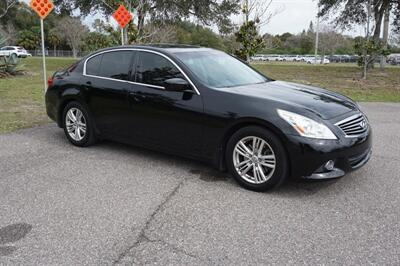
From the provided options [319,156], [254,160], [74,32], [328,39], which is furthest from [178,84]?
[328,39]

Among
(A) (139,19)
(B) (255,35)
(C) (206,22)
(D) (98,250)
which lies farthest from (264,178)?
(C) (206,22)

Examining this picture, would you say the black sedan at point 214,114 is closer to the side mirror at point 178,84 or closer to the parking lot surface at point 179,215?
the side mirror at point 178,84

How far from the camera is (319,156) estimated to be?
158 inches

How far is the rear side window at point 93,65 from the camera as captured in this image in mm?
5945

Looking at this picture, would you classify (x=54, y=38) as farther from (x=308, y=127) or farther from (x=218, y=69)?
(x=308, y=127)

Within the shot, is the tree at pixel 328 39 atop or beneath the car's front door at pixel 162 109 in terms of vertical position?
atop

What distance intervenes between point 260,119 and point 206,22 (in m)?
26.4

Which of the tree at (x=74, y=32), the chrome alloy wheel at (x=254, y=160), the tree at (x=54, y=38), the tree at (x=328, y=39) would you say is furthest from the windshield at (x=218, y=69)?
the tree at (x=54, y=38)

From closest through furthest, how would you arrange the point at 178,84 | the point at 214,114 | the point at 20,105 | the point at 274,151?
1. the point at 274,151
2. the point at 214,114
3. the point at 178,84
4. the point at 20,105

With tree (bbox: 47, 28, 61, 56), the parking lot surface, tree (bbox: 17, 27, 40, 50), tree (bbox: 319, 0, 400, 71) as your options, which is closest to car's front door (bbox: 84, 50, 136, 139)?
the parking lot surface

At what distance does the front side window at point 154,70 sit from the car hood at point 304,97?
2.75 feet

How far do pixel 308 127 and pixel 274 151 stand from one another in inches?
16.7

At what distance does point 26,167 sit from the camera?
519 centimetres

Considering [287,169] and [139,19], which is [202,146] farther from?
[139,19]
